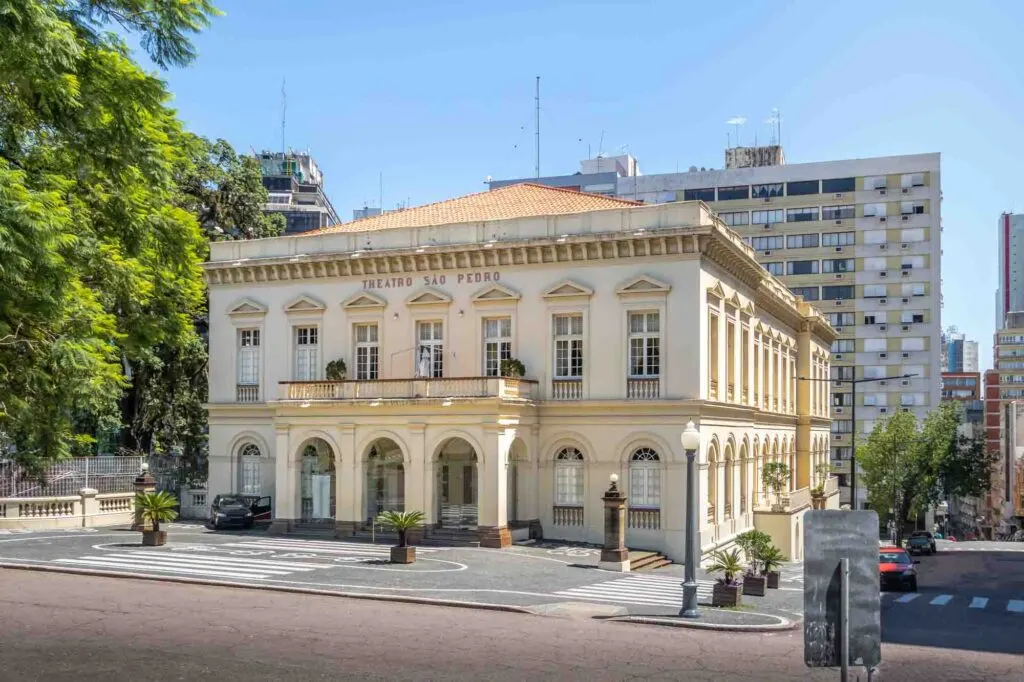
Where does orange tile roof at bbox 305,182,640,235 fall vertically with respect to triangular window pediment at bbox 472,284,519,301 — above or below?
above

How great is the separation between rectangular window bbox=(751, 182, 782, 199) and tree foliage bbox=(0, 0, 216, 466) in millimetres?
78158

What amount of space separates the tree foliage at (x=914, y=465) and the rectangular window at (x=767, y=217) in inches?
833

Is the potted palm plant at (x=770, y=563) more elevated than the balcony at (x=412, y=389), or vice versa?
the balcony at (x=412, y=389)

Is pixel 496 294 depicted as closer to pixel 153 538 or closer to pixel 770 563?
pixel 153 538

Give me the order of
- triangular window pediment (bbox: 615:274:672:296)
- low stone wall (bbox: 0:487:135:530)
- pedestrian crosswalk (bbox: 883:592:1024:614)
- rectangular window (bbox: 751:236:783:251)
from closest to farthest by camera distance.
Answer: pedestrian crosswalk (bbox: 883:592:1024:614)
triangular window pediment (bbox: 615:274:672:296)
low stone wall (bbox: 0:487:135:530)
rectangular window (bbox: 751:236:783:251)

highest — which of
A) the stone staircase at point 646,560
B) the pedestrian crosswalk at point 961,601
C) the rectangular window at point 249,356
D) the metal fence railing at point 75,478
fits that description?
the rectangular window at point 249,356

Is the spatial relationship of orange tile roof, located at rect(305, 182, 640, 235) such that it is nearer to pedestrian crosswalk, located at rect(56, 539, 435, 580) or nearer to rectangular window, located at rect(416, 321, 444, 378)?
rectangular window, located at rect(416, 321, 444, 378)

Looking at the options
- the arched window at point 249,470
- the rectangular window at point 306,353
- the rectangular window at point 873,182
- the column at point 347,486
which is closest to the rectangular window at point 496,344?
the column at point 347,486

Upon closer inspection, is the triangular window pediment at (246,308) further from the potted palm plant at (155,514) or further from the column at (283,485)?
the potted palm plant at (155,514)

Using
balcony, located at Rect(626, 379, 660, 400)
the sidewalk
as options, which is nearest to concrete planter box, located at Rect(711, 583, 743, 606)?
the sidewalk

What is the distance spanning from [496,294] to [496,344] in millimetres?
1705

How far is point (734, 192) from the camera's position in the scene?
90.9 m

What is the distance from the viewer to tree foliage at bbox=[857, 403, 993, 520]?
240 ft

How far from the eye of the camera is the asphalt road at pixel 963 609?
2095 centimetres
